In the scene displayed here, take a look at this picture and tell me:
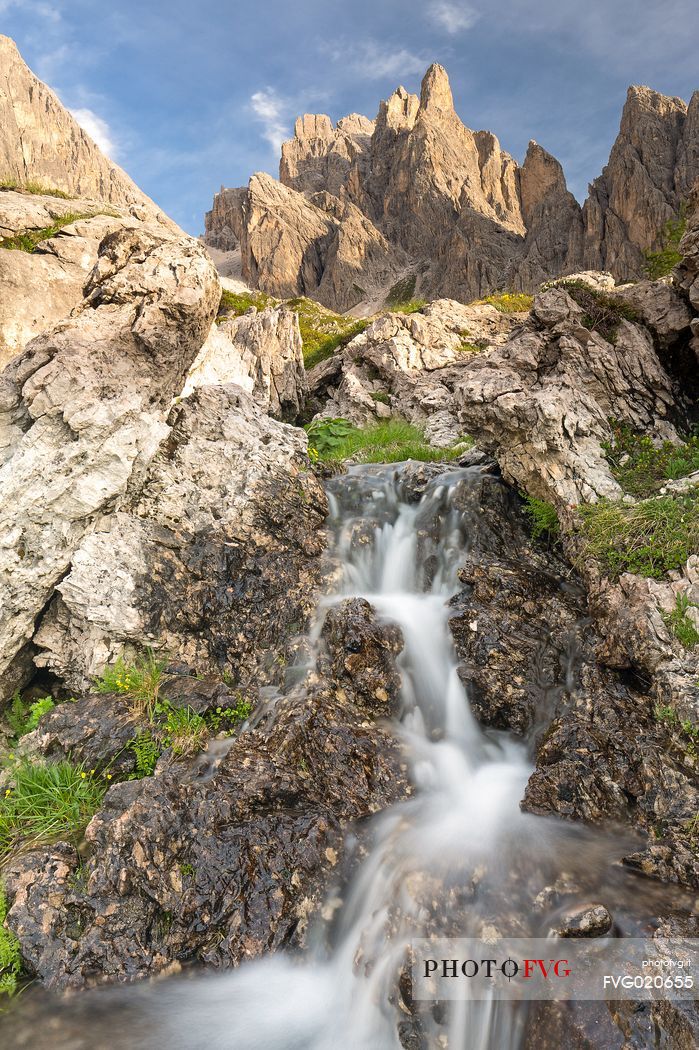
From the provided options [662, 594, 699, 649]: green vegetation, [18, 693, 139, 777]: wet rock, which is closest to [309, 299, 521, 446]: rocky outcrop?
[662, 594, 699, 649]: green vegetation

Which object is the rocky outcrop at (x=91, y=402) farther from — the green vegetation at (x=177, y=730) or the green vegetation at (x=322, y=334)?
the green vegetation at (x=322, y=334)

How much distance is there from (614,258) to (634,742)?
71038mm

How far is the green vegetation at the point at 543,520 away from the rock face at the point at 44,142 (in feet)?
265

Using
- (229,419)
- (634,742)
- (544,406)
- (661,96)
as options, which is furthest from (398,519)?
(661,96)

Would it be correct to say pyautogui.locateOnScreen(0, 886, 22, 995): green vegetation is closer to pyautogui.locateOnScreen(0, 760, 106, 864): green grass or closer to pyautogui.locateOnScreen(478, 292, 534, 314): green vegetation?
pyautogui.locateOnScreen(0, 760, 106, 864): green grass

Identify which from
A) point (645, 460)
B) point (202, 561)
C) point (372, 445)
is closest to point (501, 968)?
point (202, 561)

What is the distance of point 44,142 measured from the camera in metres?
73.7

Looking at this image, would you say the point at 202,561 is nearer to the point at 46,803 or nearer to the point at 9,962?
the point at 46,803

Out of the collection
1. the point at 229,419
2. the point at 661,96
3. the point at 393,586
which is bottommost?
the point at 393,586

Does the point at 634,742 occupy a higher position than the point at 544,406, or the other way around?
the point at 544,406

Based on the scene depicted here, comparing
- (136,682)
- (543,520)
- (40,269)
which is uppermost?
(40,269)

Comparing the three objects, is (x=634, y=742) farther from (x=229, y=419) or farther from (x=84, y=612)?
(x=229, y=419)

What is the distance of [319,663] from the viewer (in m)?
6.36

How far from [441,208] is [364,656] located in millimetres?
93335
